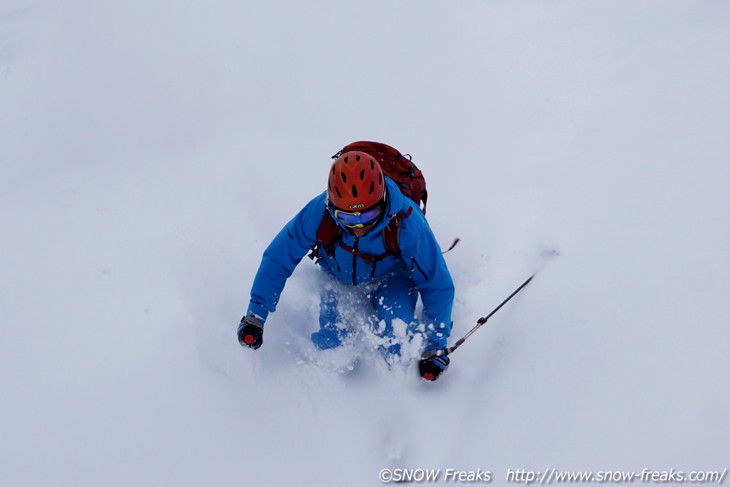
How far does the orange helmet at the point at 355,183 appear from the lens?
2.91m

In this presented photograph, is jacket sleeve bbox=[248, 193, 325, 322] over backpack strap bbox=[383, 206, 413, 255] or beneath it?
beneath

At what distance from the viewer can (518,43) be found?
6750 mm

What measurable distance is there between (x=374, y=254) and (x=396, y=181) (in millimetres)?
568

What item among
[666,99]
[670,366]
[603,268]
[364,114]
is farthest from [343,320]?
[666,99]

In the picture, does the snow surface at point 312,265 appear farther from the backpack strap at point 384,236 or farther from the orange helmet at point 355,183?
the orange helmet at point 355,183

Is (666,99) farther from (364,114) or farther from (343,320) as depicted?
(343,320)

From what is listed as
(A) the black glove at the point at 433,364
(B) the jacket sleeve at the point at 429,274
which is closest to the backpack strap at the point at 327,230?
(B) the jacket sleeve at the point at 429,274

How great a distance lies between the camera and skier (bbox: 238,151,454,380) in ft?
9.81

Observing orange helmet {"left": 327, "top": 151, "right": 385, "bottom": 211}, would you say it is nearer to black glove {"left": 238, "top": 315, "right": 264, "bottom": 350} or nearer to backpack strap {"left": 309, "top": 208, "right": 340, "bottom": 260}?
backpack strap {"left": 309, "top": 208, "right": 340, "bottom": 260}

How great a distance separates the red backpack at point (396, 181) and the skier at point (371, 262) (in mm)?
15

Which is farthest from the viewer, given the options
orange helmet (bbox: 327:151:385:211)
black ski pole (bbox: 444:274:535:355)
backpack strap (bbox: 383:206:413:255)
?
black ski pole (bbox: 444:274:535:355)

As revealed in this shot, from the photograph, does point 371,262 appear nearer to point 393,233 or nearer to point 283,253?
point 393,233

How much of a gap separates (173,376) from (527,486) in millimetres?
2354

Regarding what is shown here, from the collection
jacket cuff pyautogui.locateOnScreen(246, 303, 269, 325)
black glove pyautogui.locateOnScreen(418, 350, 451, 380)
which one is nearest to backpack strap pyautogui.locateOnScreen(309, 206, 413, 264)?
jacket cuff pyautogui.locateOnScreen(246, 303, 269, 325)
